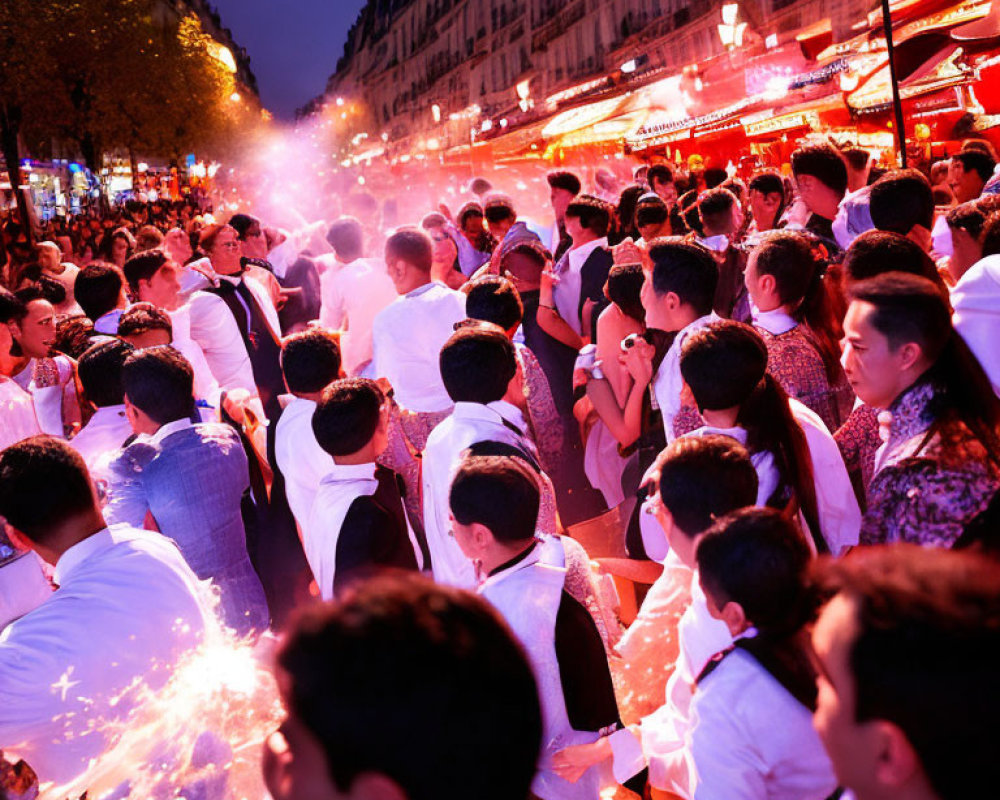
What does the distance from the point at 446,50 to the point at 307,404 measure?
252 feet

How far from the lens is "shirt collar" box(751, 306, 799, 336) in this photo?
3.65 meters

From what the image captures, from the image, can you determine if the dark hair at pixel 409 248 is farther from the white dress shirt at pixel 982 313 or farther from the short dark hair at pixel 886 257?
the white dress shirt at pixel 982 313

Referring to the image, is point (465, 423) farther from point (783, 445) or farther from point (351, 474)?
point (783, 445)

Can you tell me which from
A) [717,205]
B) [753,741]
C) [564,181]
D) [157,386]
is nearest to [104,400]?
[157,386]

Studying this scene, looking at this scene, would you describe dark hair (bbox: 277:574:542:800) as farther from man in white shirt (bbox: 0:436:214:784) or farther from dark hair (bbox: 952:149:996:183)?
dark hair (bbox: 952:149:996:183)

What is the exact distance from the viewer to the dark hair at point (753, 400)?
2742mm

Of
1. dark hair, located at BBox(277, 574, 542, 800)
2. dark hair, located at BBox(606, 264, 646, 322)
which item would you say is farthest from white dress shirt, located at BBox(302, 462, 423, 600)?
dark hair, located at BBox(277, 574, 542, 800)

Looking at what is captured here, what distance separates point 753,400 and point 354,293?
4.13m

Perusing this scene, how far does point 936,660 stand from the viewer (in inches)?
40.8

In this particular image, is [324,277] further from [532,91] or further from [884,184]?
[532,91]

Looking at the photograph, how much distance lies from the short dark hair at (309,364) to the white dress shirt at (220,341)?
226cm

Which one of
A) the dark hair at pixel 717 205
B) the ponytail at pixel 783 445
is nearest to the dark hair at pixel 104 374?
the ponytail at pixel 783 445

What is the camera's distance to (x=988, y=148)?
6992 mm

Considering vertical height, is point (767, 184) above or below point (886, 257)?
above
